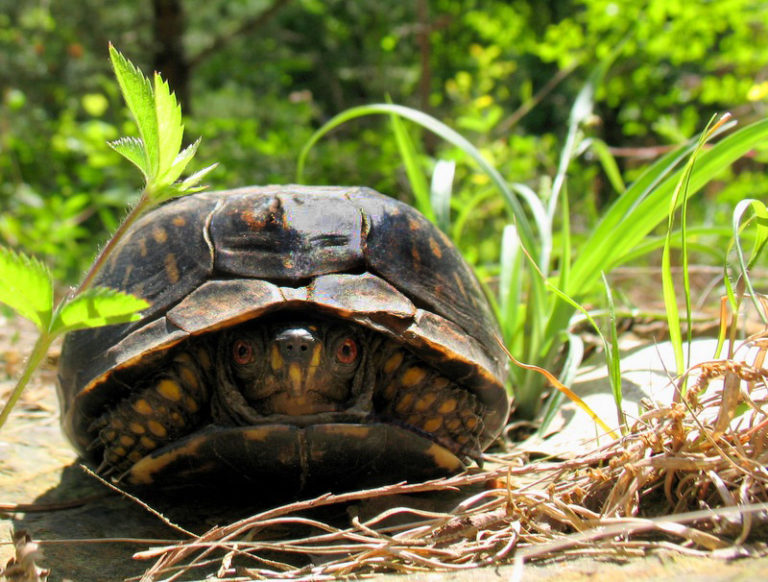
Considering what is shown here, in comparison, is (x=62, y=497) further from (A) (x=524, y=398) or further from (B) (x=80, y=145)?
(B) (x=80, y=145)

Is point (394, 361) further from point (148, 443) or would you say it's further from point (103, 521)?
point (103, 521)

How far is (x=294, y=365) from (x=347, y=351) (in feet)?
0.39

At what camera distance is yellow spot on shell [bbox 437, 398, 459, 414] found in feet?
5.00

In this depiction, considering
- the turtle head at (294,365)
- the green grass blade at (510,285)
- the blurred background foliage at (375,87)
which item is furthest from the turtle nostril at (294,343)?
the blurred background foliage at (375,87)

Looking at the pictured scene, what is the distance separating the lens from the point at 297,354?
4.53 feet

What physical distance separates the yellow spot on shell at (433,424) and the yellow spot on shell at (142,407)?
0.56 m

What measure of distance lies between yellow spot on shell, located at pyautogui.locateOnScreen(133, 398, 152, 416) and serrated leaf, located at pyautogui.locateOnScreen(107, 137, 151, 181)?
514mm

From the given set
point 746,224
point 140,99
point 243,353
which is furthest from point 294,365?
point 746,224

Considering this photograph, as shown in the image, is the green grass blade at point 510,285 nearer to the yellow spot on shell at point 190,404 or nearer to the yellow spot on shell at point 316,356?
the yellow spot on shell at point 316,356

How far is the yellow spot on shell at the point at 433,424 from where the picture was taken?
5.01ft

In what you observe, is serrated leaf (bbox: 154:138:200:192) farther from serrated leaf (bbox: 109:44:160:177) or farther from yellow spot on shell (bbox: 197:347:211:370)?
yellow spot on shell (bbox: 197:347:211:370)

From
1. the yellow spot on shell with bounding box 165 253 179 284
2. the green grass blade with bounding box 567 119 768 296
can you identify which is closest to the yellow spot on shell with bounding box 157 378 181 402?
the yellow spot on shell with bounding box 165 253 179 284

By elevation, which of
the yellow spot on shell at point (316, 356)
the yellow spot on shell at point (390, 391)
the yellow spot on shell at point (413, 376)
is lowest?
the yellow spot on shell at point (390, 391)

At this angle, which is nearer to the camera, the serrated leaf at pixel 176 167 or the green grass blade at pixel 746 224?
the serrated leaf at pixel 176 167
